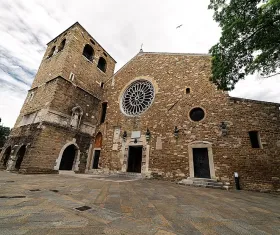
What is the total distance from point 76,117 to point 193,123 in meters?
8.60

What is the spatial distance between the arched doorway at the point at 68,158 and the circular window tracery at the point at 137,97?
194 inches

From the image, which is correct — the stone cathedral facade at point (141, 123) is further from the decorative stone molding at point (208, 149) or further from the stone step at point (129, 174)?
the stone step at point (129, 174)

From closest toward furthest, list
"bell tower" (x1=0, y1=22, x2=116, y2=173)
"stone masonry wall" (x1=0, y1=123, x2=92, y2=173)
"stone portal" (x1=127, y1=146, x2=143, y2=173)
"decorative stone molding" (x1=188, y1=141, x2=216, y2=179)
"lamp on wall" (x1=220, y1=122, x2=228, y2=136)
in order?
"decorative stone molding" (x1=188, y1=141, x2=216, y2=179)
"lamp on wall" (x1=220, y1=122, x2=228, y2=136)
"stone masonry wall" (x1=0, y1=123, x2=92, y2=173)
"bell tower" (x1=0, y1=22, x2=116, y2=173)
"stone portal" (x1=127, y1=146, x2=143, y2=173)

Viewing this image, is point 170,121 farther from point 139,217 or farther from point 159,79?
point 139,217

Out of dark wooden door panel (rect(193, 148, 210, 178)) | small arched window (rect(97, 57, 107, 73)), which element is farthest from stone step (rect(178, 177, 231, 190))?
small arched window (rect(97, 57, 107, 73))

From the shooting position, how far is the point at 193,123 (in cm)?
896

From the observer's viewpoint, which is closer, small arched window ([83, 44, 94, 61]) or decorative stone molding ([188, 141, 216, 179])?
decorative stone molding ([188, 141, 216, 179])

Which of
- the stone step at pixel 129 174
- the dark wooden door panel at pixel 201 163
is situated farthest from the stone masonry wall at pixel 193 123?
the stone step at pixel 129 174

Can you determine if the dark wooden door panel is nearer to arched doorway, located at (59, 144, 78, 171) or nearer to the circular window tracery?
the circular window tracery

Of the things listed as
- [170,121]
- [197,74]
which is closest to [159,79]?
[197,74]

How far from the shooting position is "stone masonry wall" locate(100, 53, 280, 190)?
6969 millimetres

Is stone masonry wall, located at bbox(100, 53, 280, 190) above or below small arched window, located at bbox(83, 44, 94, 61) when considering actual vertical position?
below

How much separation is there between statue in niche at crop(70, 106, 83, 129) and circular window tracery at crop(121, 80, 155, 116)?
348 centimetres

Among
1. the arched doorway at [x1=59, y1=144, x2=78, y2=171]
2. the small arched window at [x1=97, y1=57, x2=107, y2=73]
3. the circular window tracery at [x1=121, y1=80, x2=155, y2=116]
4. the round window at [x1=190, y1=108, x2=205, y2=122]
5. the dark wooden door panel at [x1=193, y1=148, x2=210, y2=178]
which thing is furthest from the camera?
the small arched window at [x1=97, y1=57, x2=107, y2=73]
